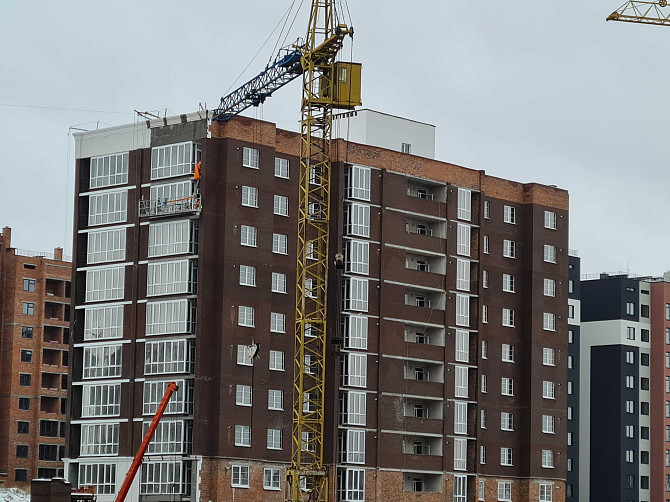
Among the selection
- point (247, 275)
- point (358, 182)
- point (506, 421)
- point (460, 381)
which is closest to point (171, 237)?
point (247, 275)

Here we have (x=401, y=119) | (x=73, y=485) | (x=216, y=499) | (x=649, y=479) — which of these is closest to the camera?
(x=216, y=499)

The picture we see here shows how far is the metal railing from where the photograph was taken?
108m

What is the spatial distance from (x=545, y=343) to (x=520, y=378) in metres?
4.10

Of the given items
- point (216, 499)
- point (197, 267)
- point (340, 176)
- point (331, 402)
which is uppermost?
point (340, 176)

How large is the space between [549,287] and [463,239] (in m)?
11.1

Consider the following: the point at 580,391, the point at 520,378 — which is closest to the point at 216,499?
the point at 520,378

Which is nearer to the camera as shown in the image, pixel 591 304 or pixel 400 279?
pixel 400 279

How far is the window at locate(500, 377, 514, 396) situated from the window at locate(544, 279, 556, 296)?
8.81m

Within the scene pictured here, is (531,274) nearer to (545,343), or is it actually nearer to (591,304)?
(545,343)

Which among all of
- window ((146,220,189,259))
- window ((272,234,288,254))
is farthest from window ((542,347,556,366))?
window ((146,220,189,259))

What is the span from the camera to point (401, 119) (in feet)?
411

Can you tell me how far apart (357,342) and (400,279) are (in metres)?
7.17

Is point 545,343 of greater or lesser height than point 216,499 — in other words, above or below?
above

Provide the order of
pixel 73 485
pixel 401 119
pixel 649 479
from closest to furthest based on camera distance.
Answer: pixel 73 485 < pixel 401 119 < pixel 649 479
